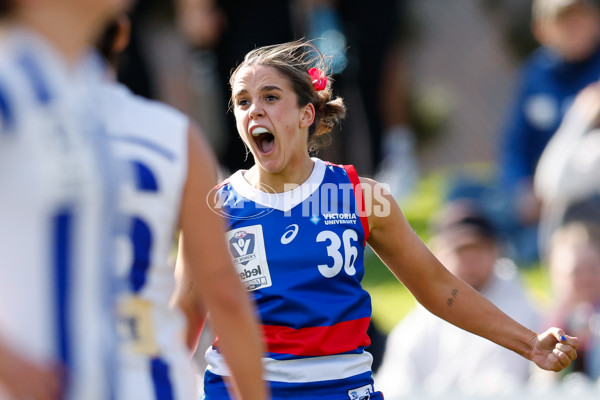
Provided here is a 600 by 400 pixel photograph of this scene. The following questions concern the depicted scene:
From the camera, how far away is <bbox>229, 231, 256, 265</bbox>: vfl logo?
11.5 feet

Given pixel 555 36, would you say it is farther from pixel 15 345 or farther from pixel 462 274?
pixel 15 345

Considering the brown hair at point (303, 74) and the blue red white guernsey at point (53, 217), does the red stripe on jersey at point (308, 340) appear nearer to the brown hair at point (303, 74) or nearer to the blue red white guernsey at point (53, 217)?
the brown hair at point (303, 74)

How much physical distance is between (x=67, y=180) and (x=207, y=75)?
30.7 feet

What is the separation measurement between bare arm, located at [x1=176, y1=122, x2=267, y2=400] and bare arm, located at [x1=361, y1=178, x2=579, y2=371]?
4.25 feet

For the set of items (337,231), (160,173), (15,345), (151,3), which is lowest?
(15,345)

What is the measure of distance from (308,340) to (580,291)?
2.81 m

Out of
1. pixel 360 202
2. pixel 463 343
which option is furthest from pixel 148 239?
pixel 463 343

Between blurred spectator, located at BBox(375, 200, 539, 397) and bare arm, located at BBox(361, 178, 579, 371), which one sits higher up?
blurred spectator, located at BBox(375, 200, 539, 397)

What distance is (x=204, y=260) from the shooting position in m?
2.29

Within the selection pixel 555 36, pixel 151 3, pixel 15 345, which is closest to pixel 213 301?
pixel 15 345

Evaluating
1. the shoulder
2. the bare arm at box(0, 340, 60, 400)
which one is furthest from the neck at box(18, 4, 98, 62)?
the bare arm at box(0, 340, 60, 400)

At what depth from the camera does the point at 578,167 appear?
6582 millimetres

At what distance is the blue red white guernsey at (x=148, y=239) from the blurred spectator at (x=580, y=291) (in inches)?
148

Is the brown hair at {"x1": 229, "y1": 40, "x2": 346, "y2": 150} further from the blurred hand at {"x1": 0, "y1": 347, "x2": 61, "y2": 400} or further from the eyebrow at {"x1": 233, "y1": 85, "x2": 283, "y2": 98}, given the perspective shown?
the blurred hand at {"x1": 0, "y1": 347, "x2": 61, "y2": 400}
